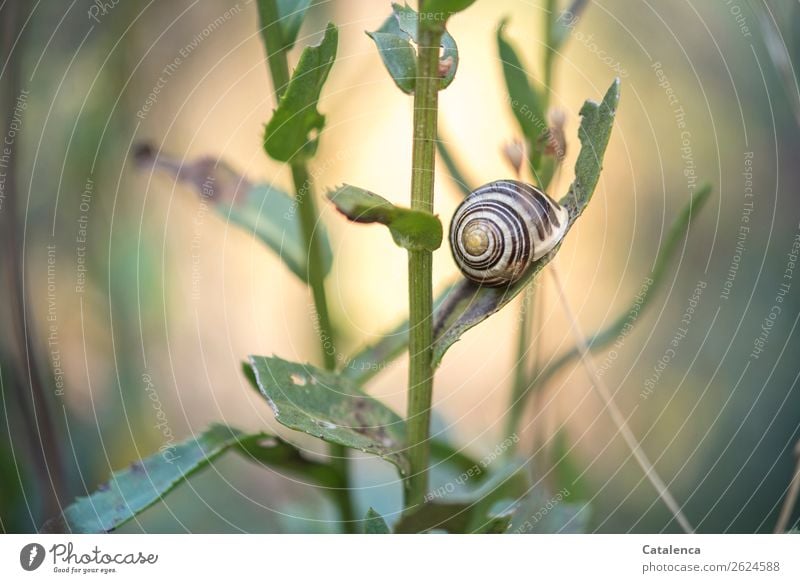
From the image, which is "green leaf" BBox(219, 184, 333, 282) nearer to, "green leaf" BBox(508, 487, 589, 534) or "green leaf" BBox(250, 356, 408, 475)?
"green leaf" BBox(250, 356, 408, 475)

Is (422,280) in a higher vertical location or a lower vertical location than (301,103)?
lower
